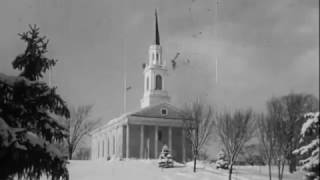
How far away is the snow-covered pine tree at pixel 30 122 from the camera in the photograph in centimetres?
859

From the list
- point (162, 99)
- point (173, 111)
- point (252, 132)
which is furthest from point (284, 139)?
point (162, 99)

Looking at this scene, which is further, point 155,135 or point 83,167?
point 155,135

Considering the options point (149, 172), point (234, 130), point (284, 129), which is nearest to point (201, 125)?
point (234, 130)

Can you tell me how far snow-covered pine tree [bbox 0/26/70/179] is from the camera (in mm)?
8586

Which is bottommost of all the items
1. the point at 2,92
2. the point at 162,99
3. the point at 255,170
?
the point at 255,170

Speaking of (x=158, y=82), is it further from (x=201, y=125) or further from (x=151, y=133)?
(x=201, y=125)

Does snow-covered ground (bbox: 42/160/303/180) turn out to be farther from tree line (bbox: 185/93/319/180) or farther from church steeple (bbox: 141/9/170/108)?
church steeple (bbox: 141/9/170/108)

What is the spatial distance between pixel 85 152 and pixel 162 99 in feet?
96.7

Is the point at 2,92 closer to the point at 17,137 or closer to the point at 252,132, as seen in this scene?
the point at 17,137

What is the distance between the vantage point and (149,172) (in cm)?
3828

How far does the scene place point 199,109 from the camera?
43.4 metres

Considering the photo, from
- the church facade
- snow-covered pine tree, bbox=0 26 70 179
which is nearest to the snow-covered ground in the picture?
the church facade

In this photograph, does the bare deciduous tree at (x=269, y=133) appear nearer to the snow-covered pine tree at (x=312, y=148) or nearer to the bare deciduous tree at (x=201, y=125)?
the bare deciduous tree at (x=201, y=125)

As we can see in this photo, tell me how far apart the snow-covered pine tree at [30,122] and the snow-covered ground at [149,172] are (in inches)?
1005
